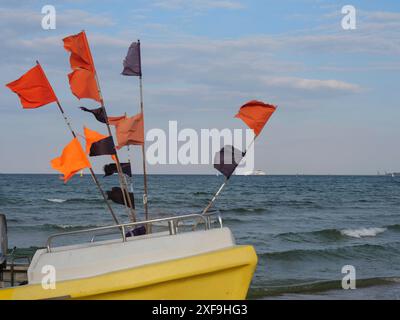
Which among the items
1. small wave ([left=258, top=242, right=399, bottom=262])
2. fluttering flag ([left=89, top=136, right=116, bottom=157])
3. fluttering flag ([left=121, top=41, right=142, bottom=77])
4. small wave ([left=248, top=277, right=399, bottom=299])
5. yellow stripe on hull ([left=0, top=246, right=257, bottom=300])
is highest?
fluttering flag ([left=121, top=41, right=142, bottom=77])

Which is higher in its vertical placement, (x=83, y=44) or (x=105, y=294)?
(x=83, y=44)

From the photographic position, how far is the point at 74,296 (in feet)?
26.5

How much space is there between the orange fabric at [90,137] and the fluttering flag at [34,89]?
1.86ft

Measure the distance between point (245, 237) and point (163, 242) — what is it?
1608 cm

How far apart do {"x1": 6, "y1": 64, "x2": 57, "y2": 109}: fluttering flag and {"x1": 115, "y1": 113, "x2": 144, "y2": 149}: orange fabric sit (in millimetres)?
920

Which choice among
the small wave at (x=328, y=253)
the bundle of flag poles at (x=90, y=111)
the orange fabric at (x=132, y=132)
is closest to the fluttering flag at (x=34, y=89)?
the bundle of flag poles at (x=90, y=111)

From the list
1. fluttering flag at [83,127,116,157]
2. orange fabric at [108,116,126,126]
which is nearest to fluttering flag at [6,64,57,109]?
fluttering flag at [83,127,116,157]

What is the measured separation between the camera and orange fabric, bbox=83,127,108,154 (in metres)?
9.17

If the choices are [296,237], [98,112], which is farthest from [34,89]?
[296,237]

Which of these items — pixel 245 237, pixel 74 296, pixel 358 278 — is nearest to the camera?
pixel 74 296

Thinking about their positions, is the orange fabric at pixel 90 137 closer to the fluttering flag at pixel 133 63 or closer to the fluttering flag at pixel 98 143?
the fluttering flag at pixel 98 143

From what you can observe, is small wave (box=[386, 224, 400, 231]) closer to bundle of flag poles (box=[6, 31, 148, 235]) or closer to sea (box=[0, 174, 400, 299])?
sea (box=[0, 174, 400, 299])
